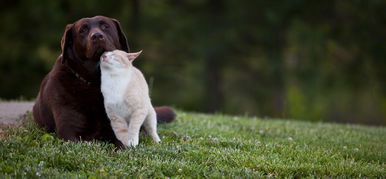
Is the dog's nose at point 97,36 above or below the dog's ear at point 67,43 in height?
above

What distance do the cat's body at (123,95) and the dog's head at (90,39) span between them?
19 centimetres

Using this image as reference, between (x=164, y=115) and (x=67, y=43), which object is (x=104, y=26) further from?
(x=164, y=115)

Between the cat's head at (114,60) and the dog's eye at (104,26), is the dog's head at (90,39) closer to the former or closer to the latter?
the dog's eye at (104,26)

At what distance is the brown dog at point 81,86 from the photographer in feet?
16.4

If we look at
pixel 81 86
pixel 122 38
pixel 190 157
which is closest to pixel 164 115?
pixel 122 38

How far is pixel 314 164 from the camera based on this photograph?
4879 mm

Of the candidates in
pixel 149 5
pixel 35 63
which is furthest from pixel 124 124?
pixel 149 5

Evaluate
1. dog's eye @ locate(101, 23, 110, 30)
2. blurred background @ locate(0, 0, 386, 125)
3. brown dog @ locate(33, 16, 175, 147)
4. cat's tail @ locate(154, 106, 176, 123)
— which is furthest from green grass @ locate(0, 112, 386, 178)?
blurred background @ locate(0, 0, 386, 125)

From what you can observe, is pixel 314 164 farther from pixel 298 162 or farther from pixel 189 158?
pixel 189 158

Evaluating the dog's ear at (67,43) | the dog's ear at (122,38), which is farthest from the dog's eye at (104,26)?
the dog's ear at (67,43)

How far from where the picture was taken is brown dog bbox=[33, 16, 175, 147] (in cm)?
501

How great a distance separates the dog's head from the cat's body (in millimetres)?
186

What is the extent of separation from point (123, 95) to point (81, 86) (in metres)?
0.58

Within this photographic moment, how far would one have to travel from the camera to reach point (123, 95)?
15.7 feet
